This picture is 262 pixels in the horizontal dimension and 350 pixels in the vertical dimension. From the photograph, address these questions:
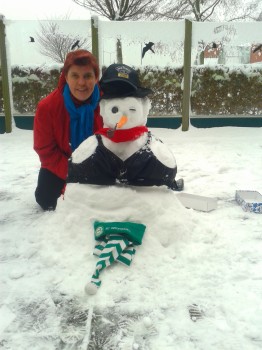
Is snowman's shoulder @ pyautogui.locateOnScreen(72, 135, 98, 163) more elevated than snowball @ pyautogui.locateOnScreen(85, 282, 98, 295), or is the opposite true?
snowman's shoulder @ pyautogui.locateOnScreen(72, 135, 98, 163)

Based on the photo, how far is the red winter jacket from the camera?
2.70m

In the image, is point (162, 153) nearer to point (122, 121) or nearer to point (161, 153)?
point (161, 153)

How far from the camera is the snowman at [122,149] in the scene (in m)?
2.18

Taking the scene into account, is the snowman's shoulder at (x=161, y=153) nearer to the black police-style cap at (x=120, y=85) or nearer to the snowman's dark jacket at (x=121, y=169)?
the snowman's dark jacket at (x=121, y=169)

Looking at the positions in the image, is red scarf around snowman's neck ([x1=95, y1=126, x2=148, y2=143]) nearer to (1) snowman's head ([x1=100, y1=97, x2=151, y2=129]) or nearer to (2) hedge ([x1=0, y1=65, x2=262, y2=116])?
(1) snowman's head ([x1=100, y1=97, x2=151, y2=129])

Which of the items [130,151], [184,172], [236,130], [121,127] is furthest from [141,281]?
[236,130]

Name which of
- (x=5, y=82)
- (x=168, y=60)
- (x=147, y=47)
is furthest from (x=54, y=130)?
(x=168, y=60)

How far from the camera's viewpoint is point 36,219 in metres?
2.65

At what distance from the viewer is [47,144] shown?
276 centimetres

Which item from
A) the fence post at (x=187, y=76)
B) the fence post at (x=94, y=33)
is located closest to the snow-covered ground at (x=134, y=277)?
the fence post at (x=187, y=76)

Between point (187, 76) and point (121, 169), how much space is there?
4.52m

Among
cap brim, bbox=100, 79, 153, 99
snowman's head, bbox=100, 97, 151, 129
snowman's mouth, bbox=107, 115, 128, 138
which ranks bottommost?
snowman's mouth, bbox=107, 115, 128, 138

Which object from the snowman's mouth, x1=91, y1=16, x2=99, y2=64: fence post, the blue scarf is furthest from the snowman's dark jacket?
x1=91, y1=16, x2=99, y2=64: fence post

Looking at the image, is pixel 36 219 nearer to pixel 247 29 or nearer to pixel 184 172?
pixel 184 172
